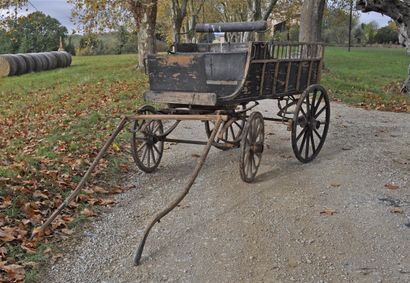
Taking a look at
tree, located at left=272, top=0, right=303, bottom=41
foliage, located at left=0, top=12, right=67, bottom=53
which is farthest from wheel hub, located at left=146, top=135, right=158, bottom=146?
foliage, located at left=0, top=12, right=67, bottom=53

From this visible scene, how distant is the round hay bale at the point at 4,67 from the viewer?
2594 centimetres

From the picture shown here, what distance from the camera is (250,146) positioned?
655 cm

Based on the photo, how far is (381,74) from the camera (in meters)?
26.2

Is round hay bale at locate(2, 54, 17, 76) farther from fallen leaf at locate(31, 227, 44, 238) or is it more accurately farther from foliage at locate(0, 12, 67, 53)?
fallen leaf at locate(31, 227, 44, 238)

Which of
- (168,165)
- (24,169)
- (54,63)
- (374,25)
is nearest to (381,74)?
(54,63)

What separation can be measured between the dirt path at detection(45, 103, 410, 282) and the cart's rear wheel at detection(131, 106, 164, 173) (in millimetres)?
233

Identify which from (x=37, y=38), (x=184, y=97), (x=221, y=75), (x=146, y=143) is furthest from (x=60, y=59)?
(x=184, y=97)

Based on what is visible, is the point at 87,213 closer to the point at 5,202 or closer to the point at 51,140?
the point at 5,202

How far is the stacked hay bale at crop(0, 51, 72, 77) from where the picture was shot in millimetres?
26109

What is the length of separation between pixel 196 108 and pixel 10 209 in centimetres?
261

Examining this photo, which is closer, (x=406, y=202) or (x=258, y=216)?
(x=258, y=216)

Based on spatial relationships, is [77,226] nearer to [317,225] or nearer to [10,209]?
[10,209]

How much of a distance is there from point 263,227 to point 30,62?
2537 centimetres

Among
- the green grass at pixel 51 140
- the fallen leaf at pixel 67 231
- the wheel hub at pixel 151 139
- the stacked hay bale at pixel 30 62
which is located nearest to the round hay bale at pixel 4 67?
the stacked hay bale at pixel 30 62
